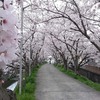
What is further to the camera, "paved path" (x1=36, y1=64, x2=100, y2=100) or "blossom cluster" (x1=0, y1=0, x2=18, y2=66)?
"paved path" (x1=36, y1=64, x2=100, y2=100)

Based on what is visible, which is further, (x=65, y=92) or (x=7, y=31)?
(x=65, y=92)

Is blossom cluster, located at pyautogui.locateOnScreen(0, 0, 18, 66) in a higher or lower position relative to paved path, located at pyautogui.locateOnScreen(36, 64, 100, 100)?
higher

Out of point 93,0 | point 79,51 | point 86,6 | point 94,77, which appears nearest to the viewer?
point 93,0

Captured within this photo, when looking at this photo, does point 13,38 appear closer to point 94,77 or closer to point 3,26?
point 3,26

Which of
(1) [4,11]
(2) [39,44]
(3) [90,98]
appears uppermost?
(2) [39,44]

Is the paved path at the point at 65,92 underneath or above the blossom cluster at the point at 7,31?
underneath

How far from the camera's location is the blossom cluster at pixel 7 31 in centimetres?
115

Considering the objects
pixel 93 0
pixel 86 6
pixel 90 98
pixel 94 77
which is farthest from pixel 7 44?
pixel 94 77

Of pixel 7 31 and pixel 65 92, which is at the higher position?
pixel 7 31

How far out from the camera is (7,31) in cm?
120

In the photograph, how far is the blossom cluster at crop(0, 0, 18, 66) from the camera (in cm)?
115

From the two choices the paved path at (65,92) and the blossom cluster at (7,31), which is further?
the paved path at (65,92)

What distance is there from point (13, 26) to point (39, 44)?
98.1 ft

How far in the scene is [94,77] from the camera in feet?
99.7
